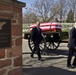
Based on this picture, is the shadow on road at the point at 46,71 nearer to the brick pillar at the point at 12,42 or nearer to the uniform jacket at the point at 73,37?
the uniform jacket at the point at 73,37

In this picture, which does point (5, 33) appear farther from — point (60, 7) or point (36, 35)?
point (60, 7)

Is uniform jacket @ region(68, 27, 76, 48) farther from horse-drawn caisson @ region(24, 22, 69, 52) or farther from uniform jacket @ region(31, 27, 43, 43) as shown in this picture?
horse-drawn caisson @ region(24, 22, 69, 52)

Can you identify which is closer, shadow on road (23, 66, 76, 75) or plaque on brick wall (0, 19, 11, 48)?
plaque on brick wall (0, 19, 11, 48)

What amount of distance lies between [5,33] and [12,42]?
37 cm

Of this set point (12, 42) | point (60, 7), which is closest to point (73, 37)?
point (12, 42)

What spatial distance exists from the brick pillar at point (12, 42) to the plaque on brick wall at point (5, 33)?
0.32 ft

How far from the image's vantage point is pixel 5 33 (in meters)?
6.46

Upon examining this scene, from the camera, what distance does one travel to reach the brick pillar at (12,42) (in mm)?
6484

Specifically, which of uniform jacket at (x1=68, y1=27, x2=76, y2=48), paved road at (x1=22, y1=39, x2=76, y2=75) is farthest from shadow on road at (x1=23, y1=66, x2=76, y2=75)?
uniform jacket at (x1=68, y1=27, x2=76, y2=48)

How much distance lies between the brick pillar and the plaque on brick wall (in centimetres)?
10

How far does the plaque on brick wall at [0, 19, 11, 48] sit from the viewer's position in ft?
20.9

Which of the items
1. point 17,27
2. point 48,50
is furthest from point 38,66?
point 48,50

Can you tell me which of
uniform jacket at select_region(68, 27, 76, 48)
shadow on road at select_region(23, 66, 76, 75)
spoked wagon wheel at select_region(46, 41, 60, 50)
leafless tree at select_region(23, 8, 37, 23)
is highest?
leafless tree at select_region(23, 8, 37, 23)

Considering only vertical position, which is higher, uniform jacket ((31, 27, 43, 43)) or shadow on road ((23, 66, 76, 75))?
uniform jacket ((31, 27, 43, 43))
